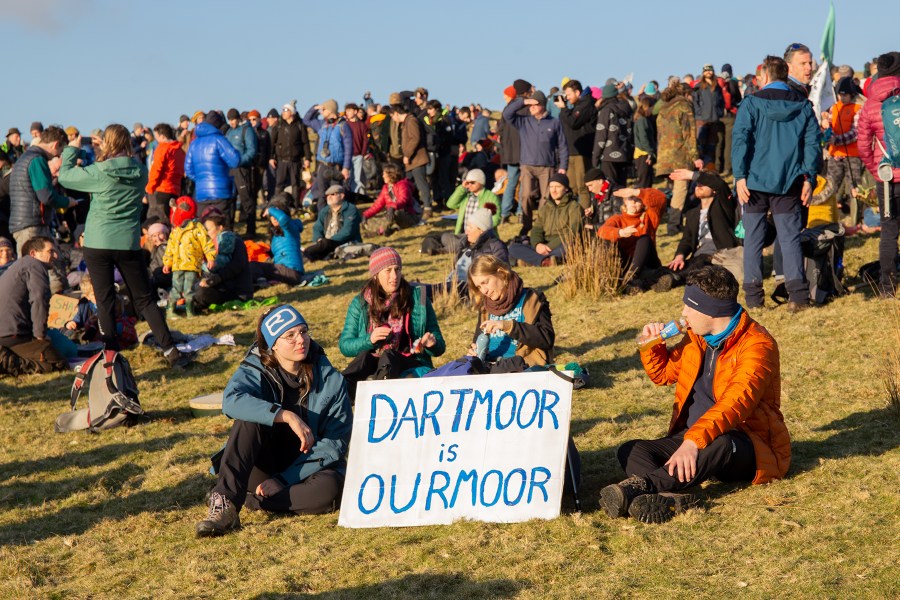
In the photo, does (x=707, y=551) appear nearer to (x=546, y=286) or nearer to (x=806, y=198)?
(x=806, y=198)

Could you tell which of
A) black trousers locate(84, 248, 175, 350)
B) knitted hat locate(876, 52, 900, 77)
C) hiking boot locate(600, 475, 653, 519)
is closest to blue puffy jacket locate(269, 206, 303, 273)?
black trousers locate(84, 248, 175, 350)

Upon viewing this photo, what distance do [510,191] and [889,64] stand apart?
29.2 feet

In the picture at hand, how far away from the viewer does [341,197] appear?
1717 centimetres

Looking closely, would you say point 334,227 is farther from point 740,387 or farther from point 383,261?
point 740,387

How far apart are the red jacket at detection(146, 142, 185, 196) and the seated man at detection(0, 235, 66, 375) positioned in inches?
241

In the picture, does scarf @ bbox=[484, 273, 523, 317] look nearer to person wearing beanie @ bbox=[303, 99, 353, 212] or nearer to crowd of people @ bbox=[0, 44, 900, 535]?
crowd of people @ bbox=[0, 44, 900, 535]

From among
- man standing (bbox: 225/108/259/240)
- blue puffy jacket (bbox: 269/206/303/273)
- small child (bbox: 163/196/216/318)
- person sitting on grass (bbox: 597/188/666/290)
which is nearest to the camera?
person sitting on grass (bbox: 597/188/666/290)

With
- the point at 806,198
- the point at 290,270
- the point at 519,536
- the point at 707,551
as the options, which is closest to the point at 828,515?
the point at 707,551

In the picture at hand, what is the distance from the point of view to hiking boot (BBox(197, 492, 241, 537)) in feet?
18.9

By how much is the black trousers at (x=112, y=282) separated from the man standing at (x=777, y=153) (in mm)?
5290

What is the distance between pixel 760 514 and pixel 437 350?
2953 millimetres

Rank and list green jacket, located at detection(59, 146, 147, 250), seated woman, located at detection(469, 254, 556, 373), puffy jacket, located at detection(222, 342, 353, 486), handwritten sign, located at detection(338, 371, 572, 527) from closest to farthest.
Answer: handwritten sign, located at detection(338, 371, 572, 527) < puffy jacket, located at detection(222, 342, 353, 486) < seated woman, located at detection(469, 254, 556, 373) < green jacket, located at detection(59, 146, 147, 250)

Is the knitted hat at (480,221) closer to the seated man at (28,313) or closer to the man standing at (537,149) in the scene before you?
the man standing at (537,149)

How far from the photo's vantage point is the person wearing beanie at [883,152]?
9.88 meters
